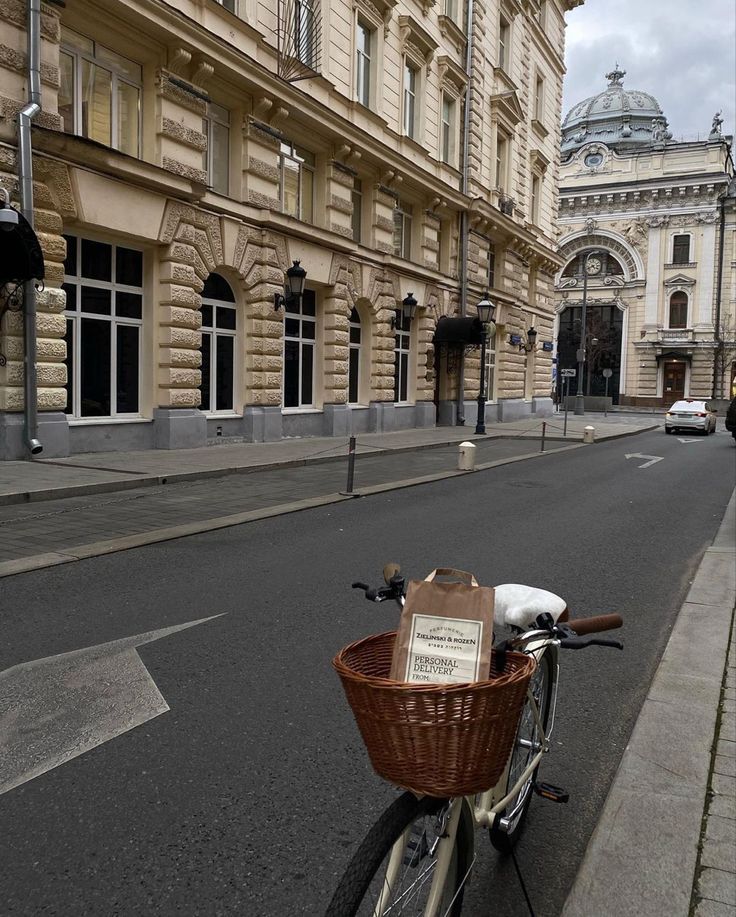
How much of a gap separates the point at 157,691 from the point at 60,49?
13.2 meters

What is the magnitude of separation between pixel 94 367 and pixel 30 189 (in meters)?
3.51

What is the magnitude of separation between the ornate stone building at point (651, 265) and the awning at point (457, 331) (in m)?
33.7

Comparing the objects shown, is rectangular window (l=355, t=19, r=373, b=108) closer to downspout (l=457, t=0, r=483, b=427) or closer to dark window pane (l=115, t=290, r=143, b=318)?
downspout (l=457, t=0, r=483, b=427)

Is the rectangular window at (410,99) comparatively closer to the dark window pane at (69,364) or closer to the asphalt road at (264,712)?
the dark window pane at (69,364)

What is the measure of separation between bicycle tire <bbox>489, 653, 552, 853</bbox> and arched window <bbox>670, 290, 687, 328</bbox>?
208 ft

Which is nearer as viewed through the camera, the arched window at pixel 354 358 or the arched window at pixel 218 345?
the arched window at pixel 218 345

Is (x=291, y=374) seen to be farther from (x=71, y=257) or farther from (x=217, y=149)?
(x=71, y=257)

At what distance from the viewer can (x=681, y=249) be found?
2389 inches

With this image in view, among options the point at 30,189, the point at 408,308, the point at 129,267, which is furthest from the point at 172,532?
the point at 408,308

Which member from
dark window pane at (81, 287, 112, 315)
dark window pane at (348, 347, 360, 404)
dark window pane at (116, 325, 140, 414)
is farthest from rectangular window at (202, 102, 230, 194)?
dark window pane at (348, 347, 360, 404)

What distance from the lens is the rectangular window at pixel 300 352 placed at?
20312 mm

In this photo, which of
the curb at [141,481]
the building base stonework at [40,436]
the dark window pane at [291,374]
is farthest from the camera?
the dark window pane at [291,374]

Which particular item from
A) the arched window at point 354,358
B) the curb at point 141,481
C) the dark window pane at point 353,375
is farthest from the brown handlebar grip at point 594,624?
the dark window pane at point 353,375

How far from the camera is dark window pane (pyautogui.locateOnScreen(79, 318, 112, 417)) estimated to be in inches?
581
